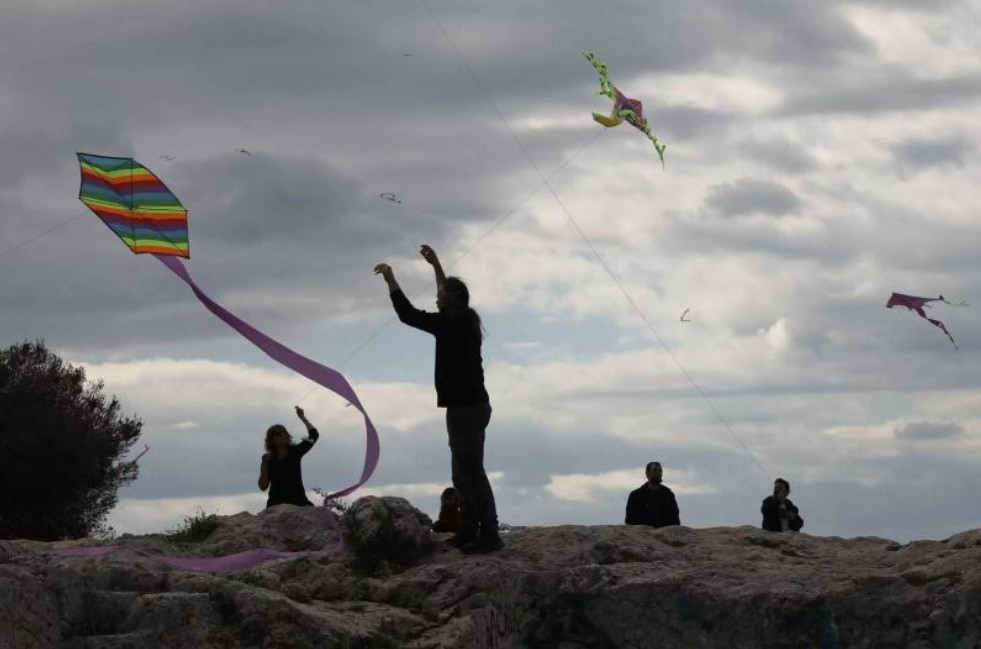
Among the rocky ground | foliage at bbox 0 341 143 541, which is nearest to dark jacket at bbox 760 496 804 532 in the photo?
the rocky ground

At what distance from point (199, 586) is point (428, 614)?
1800 millimetres

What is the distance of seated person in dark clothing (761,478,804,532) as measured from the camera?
16.0m

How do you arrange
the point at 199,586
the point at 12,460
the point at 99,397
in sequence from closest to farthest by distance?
the point at 199,586 → the point at 12,460 → the point at 99,397

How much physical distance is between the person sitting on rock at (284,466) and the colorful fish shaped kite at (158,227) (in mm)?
776

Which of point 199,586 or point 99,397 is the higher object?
point 99,397

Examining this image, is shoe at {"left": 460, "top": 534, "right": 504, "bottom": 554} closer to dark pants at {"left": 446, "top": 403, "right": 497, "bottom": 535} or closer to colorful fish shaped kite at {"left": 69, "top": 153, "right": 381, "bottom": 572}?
dark pants at {"left": 446, "top": 403, "right": 497, "bottom": 535}

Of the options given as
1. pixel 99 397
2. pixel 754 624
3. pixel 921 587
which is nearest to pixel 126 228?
pixel 754 624

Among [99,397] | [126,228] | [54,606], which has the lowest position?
[54,606]

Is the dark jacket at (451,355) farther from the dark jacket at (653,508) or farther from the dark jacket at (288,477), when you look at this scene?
the dark jacket at (653,508)

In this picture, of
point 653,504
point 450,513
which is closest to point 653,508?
point 653,504

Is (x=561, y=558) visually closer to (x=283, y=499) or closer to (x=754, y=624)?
(x=754, y=624)

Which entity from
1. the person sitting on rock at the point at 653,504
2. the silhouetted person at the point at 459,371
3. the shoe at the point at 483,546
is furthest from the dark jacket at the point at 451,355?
the person sitting on rock at the point at 653,504

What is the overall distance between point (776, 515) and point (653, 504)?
1.32 meters

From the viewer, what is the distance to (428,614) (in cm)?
1238
